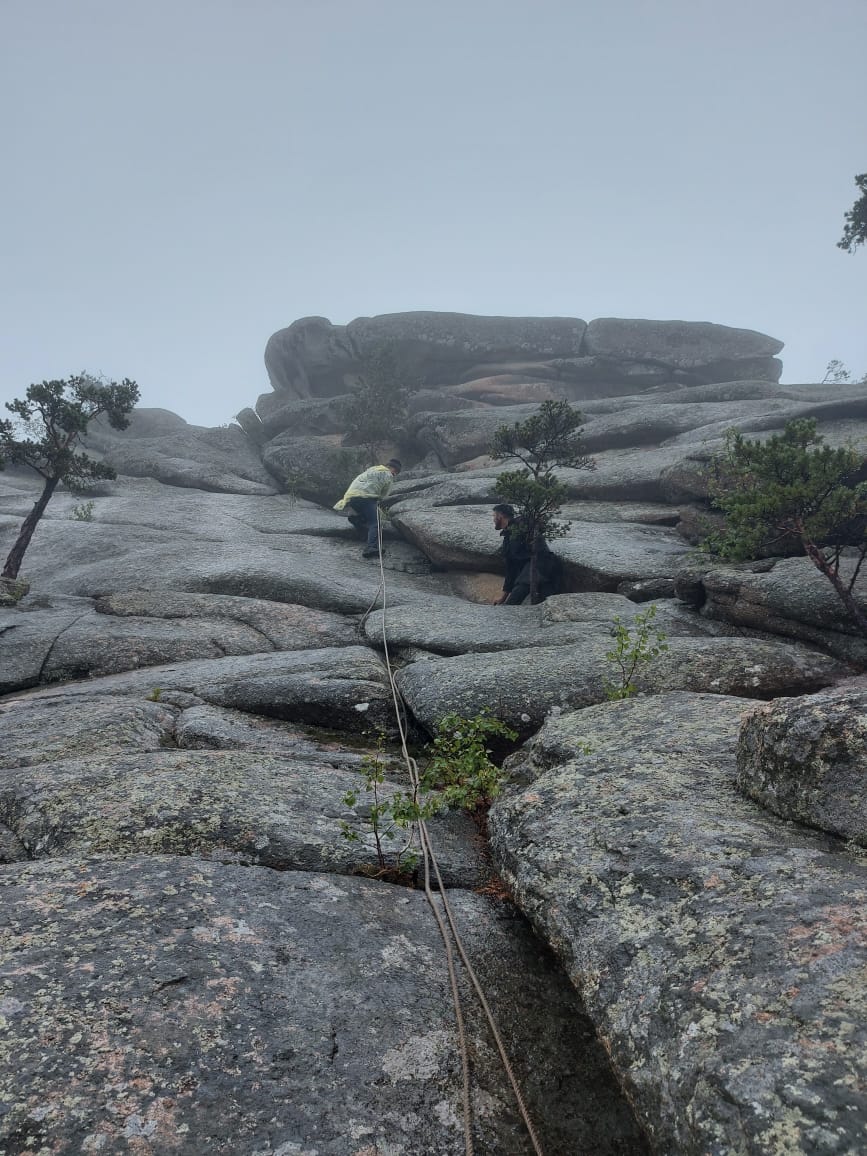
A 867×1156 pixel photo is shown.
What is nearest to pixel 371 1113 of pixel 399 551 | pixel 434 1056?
pixel 434 1056

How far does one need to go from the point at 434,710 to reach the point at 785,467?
8155 millimetres

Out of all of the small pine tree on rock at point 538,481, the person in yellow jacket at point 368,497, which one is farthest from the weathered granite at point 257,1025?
the person in yellow jacket at point 368,497

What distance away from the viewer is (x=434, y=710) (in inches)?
387

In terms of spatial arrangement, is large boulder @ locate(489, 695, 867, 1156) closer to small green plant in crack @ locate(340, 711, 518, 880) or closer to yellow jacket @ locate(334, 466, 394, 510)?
small green plant in crack @ locate(340, 711, 518, 880)

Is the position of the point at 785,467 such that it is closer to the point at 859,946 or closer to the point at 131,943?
the point at 859,946

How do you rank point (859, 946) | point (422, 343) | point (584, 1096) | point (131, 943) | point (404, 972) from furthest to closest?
point (422, 343), point (404, 972), point (131, 943), point (584, 1096), point (859, 946)

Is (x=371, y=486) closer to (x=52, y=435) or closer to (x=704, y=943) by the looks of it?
(x=52, y=435)

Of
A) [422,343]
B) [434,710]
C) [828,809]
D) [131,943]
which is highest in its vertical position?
[422,343]

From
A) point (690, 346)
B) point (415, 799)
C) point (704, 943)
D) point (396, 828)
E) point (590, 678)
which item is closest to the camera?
point (704, 943)

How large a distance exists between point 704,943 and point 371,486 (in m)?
21.5

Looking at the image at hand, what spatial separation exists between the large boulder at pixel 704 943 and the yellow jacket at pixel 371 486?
18847 millimetres

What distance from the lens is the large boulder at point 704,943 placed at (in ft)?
9.07

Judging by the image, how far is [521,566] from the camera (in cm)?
1908

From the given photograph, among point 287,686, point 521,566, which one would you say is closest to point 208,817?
point 287,686
